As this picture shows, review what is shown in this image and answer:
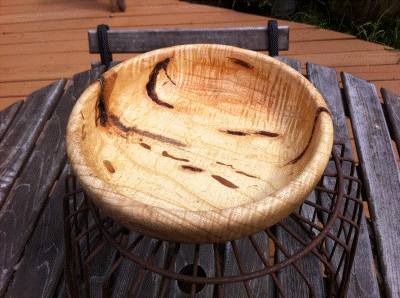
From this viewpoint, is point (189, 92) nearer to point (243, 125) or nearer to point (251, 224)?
point (243, 125)

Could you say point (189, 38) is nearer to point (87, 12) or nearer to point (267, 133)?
point (267, 133)

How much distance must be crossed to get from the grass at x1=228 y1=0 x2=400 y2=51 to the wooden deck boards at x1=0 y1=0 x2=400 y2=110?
0.08 metres

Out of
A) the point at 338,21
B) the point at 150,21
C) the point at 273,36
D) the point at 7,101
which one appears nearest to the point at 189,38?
the point at 273,36

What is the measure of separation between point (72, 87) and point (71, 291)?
739mm

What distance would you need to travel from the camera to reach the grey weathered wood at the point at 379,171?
0.71 meters

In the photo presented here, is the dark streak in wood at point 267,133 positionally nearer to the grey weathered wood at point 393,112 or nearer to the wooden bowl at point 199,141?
the wooden bowl at point 199,141

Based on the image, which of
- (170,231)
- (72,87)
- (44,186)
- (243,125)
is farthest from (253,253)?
(72,87)

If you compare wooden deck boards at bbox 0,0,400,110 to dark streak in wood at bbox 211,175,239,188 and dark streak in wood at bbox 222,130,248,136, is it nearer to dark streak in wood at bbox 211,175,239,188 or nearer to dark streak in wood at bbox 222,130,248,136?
dark streak in wood at bbox 222,130,248,136

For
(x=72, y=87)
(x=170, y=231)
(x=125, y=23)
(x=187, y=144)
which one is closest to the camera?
(x=170, y=231)

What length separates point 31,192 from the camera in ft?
2.84

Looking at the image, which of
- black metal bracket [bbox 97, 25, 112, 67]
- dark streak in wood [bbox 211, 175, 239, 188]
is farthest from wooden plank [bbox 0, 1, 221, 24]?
dark streak in wood [bbox 211, 175, 239, 188]

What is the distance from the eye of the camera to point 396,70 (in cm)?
190

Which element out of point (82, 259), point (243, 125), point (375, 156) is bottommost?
point (82, 259)

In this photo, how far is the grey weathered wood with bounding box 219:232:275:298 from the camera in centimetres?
69
